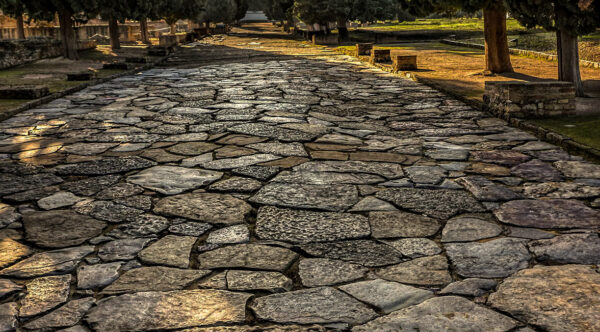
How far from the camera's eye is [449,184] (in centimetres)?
489

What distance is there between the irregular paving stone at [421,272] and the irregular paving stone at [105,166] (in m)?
3.13

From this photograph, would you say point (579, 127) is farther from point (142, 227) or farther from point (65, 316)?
point (65, 316)

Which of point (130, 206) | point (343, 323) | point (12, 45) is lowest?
point (343, 323)

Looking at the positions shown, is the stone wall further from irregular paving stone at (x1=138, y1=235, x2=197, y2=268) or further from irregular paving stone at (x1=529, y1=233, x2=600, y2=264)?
irregular paving stone at (x1=529, y1=233, x2=600, y2=264)

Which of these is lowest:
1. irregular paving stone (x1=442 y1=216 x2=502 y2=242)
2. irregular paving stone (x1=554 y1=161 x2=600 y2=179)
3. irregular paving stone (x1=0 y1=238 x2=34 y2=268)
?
irregular paving stone (x1=442 y1=216 x2=502 y2=242)

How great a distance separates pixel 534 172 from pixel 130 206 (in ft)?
11.7

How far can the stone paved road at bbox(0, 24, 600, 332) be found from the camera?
282 cm

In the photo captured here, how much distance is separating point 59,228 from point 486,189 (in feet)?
11.0

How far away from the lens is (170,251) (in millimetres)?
3559

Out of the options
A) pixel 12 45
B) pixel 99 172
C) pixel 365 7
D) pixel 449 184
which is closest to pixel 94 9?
pixel 12 45

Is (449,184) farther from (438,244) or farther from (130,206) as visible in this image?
(130,206)

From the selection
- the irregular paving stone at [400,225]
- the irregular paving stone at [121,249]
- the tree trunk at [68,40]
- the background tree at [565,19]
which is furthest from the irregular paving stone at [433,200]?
the tree trunk at [68,40]

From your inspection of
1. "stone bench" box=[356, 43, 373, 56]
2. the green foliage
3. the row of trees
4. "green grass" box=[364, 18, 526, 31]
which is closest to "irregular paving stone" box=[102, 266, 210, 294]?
the green foliage

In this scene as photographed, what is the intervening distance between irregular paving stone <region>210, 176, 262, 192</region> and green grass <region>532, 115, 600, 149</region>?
143 inches
